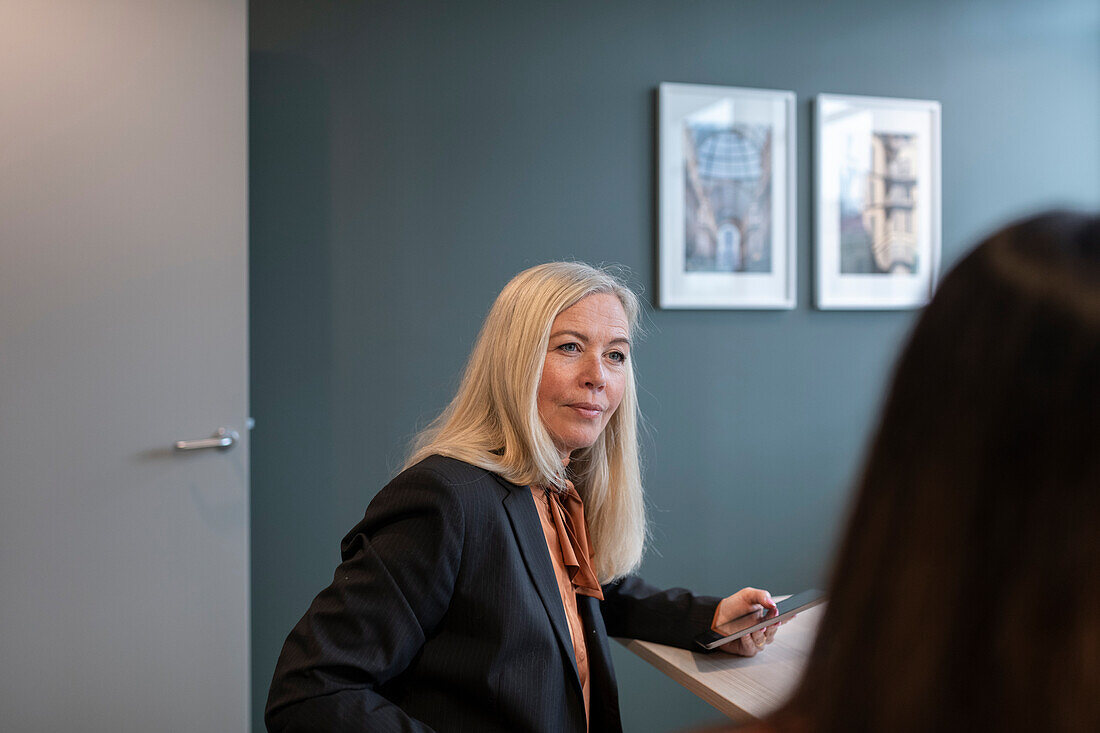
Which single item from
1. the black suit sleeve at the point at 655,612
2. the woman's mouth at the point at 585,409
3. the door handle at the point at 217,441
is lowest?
the black suit sleeve at the point at 655,612

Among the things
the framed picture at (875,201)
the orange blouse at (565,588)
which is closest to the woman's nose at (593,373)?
the orange blouse at (565,588)

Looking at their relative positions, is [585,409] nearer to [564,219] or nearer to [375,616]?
[375,616]

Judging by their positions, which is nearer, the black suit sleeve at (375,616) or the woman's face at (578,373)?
the black suit sleeve at (375,616)

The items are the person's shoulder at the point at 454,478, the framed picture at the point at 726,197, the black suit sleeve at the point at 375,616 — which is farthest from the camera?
the framed picture at the point at 726,197

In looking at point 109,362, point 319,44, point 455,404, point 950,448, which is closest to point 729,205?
point 319,44

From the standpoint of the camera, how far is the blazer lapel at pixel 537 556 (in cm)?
130

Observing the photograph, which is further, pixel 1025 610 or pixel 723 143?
Answer: pixel 723 143

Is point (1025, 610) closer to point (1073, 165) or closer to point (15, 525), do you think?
point (15, 525)

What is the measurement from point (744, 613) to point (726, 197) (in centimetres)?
176

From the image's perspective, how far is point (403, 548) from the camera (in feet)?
3.93

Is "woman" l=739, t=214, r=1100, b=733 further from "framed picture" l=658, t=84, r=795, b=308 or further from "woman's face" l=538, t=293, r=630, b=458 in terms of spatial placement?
"framed picture" l=658, t=84, r=795, b=308

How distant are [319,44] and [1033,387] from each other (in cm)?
254

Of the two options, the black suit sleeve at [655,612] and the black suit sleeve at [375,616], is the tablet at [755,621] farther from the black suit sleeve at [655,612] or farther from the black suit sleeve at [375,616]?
the black suit sleeve at [375,616]

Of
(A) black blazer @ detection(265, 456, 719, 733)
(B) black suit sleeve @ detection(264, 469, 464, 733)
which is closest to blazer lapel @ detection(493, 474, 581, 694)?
(A) black blazer @ detection(265, 456, 719, 733)
